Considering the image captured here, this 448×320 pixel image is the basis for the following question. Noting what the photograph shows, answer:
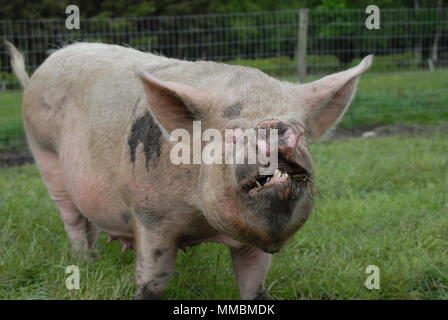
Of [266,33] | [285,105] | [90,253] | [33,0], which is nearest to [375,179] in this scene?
[90,253]

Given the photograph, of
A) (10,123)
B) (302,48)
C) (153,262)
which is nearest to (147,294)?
(153,262)

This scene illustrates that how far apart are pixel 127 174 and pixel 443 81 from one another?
8970 millimetres

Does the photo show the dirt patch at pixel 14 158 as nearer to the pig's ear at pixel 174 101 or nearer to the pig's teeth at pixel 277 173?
the pig's ear at pixel 174 101

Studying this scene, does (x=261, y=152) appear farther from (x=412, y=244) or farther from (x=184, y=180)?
(x=412, y=244)

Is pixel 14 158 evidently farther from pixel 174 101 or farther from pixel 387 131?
pixel 174 101

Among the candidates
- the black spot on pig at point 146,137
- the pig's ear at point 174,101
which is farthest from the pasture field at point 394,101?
the pig's ear at point 174,101

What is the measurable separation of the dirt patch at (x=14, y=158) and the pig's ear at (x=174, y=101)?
5518 millimetres

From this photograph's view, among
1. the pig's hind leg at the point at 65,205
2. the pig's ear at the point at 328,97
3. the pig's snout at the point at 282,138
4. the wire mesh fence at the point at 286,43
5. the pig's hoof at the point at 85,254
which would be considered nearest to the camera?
the pig's snout at the point at 282,138

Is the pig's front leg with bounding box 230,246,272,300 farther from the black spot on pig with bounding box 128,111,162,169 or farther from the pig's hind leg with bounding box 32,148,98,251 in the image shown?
the pig's hind leg with bounding box 32,148,98,251

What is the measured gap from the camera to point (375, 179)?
6.08 meters

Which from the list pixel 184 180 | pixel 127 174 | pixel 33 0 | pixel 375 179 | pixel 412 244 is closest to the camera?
pixel 184 180

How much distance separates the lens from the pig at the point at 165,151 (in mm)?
2223

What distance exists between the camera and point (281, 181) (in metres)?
2.06

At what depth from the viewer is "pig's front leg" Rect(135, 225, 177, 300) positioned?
3043 mm
